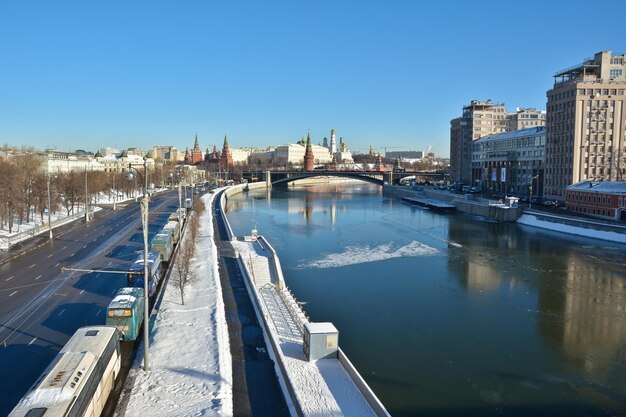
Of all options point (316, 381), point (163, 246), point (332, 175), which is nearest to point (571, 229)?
point (163, 246)

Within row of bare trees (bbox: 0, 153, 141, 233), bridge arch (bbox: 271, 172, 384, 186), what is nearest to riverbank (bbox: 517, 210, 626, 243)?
row of bare trees (bbox: 0, 153, 141, 233)

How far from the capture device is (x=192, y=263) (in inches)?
928

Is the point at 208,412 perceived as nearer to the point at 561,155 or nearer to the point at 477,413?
the point at 477,413

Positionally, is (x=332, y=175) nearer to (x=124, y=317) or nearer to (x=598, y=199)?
(x=598, y=199)

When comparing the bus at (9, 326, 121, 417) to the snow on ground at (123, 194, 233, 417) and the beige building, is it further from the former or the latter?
the beige building

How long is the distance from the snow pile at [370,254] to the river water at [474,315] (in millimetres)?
67

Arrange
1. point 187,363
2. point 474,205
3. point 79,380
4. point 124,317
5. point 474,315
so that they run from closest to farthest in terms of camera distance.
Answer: point 79,380 → point 187,363 → point 124,317 → point 474,315 → point 474,205

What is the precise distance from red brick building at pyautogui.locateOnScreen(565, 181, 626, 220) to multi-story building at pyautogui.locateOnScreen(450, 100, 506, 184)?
38514 millimetres

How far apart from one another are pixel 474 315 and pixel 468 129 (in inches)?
Result: 2914

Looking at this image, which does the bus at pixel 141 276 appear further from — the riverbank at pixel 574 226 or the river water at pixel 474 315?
the riverbank at pixel 574 226

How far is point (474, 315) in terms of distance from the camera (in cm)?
1919

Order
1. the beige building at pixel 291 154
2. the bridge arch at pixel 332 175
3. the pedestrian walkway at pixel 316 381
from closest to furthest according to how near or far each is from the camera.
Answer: the pedestrian walkway at pixel 316 381 → the bridge arch at pixel 332 175 → the beige building at pixel 291 154

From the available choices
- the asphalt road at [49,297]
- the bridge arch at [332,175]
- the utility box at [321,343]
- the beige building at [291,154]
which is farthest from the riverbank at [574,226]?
the beige building at [291,154]

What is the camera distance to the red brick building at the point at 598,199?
1599 inches
